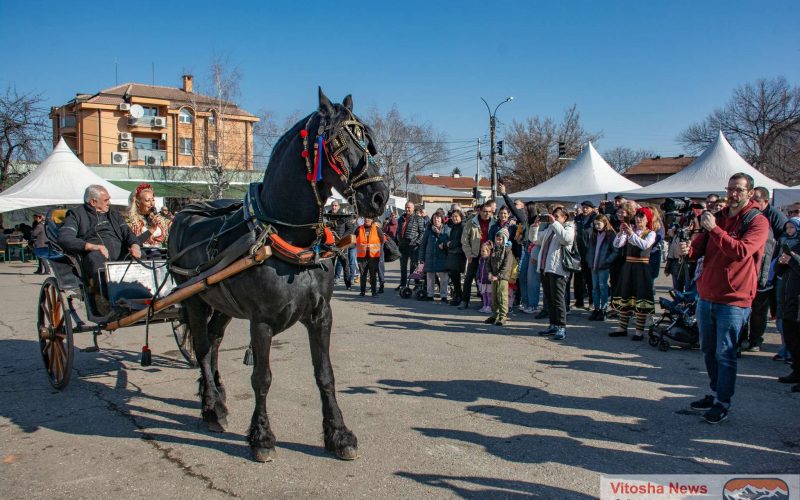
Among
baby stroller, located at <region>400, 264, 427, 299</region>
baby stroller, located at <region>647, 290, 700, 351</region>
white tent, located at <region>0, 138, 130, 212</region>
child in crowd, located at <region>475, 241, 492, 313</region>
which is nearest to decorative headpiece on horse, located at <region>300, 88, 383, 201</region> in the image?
baby stroller, located at <region>647, 290, 700, 351</region>

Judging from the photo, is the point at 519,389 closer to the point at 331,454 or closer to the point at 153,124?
the point at 331,454

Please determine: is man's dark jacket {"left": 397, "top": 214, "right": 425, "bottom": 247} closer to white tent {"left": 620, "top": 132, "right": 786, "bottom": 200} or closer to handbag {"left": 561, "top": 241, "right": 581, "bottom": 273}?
handbag {"left": 561, "top": 241, "right": 581, "bottom": 273}

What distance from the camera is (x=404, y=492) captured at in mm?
3611

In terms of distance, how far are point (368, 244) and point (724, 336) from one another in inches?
349

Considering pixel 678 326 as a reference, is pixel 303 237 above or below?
above

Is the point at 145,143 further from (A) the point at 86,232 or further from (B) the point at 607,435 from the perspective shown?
(B) the point at 607,435

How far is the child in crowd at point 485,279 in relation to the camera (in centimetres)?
1085

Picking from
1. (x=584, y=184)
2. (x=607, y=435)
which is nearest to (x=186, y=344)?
(x=607, y=435)

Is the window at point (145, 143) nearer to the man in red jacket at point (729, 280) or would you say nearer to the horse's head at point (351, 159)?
the horse's head at point (351, 159)

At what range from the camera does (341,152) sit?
3600 mm

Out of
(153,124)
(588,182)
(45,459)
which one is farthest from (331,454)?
(153,124)

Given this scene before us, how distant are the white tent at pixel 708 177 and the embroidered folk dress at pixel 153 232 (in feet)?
43.1

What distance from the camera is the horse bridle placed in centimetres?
352

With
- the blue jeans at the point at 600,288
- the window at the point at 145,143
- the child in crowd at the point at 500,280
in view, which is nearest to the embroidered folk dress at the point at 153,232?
the child in crowd at the point at 500,280
